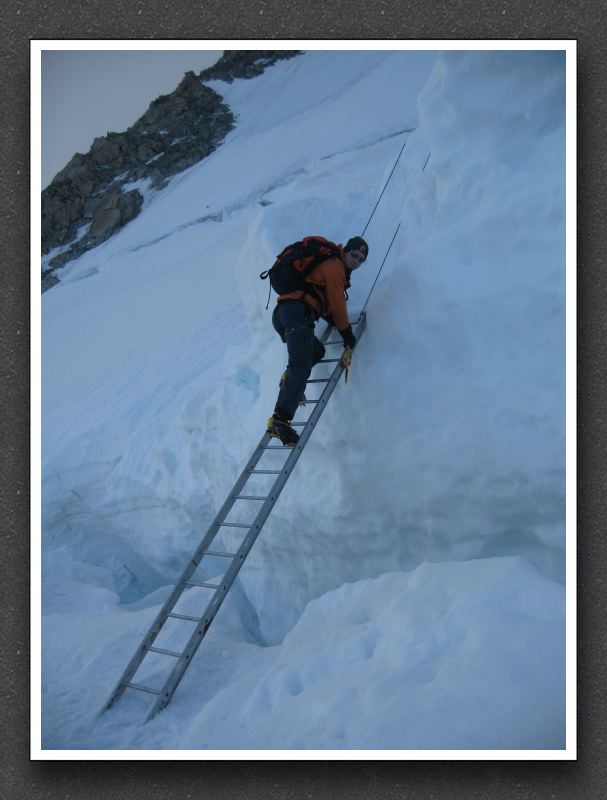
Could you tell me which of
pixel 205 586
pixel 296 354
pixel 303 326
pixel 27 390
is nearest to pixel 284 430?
pixel 296 354

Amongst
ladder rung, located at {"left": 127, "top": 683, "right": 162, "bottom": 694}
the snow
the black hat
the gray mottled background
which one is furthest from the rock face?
ladder rung, located at {"left": 127, "top": 683, "right": 162, "bottom": 694}

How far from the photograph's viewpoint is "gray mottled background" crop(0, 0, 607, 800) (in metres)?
2.93

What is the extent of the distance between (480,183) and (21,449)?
7.80 feet

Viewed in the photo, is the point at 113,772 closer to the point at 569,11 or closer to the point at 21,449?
the point at 21,449

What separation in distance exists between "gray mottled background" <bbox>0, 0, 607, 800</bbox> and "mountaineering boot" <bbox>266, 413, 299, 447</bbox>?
1.11 metres

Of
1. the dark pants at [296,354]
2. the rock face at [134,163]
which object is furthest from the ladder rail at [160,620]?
the rock face at [134,163]

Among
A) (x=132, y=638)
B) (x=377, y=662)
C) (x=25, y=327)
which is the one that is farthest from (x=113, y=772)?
(x=25, y=327)

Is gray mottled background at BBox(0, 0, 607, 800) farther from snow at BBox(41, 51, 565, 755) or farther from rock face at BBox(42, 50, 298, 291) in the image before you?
rock face at BBox(42, 50, 298, 291)

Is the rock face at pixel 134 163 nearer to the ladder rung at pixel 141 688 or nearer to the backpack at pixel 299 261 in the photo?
the backpack at pixel 299 261

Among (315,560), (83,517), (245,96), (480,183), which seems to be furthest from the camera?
(245,96)

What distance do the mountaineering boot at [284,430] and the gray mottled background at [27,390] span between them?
3.64 ft

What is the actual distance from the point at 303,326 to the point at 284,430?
502 millimetres

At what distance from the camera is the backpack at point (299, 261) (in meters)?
3.50

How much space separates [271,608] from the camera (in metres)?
4.40
